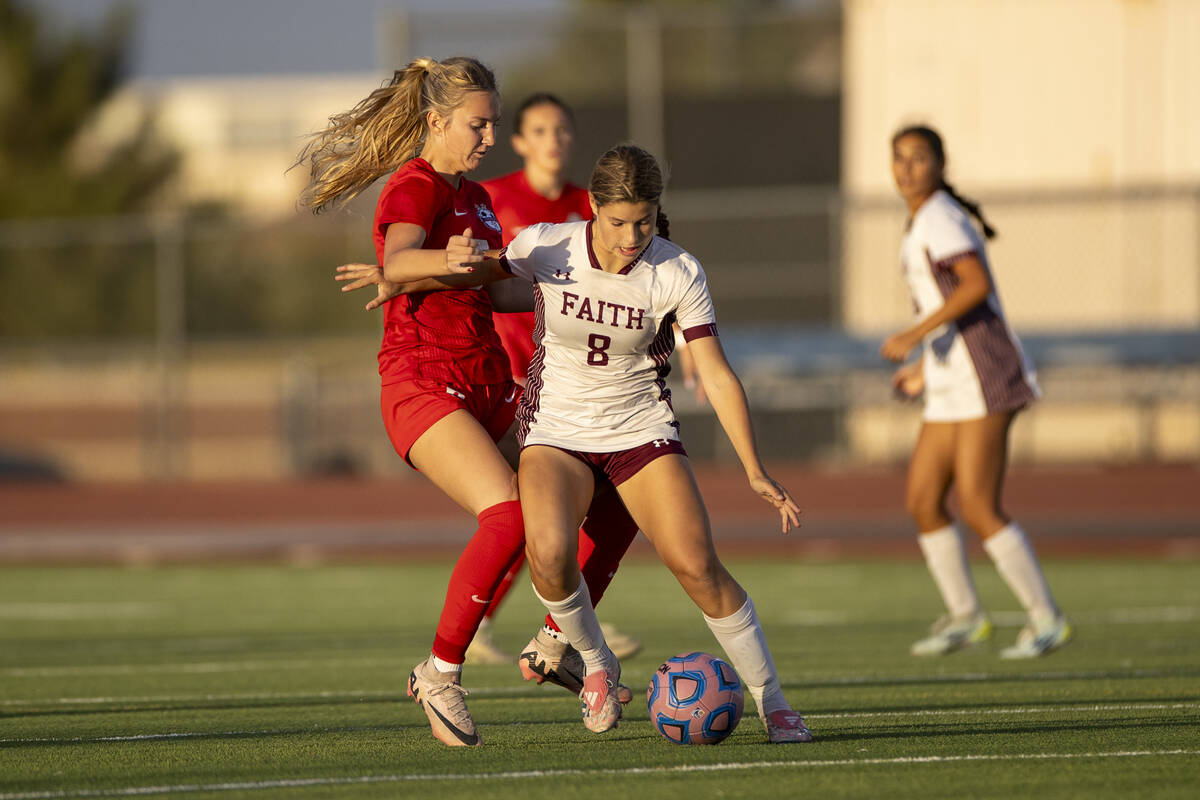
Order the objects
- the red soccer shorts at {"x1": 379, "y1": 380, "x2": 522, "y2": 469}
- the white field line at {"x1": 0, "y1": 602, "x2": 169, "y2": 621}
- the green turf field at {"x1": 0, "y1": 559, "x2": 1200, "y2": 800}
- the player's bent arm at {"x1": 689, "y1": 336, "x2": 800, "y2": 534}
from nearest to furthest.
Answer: the green turf field at {"x1": 0, "y1": 559, "x2": 1200, "y2": 800} < the player's bent arm at {"x1": 689, "y1": 336, "x2": 800, "y2": 534} < the red soccer shorts at {"x1": 379, "y1": 380, "x2": 522, "y2": 469} < the white field line at {"x1": 0, "y1": 602, "x2": 169, "y2": 621}

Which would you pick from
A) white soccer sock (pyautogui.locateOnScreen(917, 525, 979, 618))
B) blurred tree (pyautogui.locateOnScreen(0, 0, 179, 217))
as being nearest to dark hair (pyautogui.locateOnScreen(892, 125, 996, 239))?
white soccer sock (pyautogui.locateOnScreen(917, 525, 979, 618))

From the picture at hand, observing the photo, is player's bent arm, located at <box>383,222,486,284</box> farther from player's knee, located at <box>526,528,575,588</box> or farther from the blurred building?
the blurred building

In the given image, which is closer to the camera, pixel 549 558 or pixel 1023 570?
pixel 549 558

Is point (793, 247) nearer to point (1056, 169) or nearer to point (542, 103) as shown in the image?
point (1056, 169)

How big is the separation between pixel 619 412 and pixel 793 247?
1300 cm

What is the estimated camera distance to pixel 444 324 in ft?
18.7

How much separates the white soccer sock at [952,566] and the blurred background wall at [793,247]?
6.53m

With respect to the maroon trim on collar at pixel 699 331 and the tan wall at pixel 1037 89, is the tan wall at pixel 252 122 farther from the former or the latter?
the maroon trim on collar at pixel 699 331

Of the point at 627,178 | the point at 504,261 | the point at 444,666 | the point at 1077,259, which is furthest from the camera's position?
the point at 1077,259

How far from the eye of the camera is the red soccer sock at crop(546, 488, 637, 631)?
19.0 feet

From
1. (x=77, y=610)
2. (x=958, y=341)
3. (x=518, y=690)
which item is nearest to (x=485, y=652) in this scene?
(x=518, y=690)

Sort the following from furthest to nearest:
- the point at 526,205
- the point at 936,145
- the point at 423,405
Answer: the point at 936,145, the point at 526,205, the point at 423,405

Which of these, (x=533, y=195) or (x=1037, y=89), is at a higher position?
(x=1037, y=89)

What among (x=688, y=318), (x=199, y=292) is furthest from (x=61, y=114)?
(x=688, y=318)
